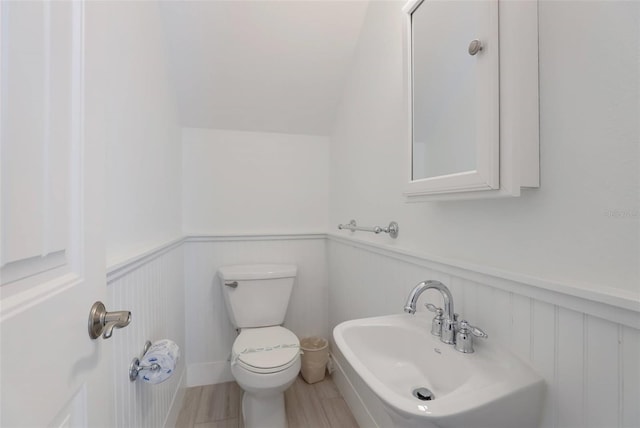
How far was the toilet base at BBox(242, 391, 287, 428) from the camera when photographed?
56.3 inches

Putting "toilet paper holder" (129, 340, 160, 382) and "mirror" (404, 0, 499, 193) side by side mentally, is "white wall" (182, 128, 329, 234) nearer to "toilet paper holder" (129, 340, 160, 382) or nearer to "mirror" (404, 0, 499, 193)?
"toilet paper holder" (129, 340, 160, 382)

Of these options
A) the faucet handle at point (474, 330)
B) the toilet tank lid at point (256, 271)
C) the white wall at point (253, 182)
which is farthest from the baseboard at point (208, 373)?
the faucet handle at point (474, 330)

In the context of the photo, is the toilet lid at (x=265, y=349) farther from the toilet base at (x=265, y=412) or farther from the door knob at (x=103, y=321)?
the door knob at (x=103, y=321)

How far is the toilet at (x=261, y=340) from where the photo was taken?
135 cm

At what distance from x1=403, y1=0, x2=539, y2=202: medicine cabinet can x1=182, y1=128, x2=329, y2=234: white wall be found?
3.95 ft

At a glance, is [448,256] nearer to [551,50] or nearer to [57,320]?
[551,50]

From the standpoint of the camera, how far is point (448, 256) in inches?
37.7

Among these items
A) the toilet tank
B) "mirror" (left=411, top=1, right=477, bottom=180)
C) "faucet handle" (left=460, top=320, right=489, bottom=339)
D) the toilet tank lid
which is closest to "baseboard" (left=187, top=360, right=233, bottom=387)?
the toilet tank

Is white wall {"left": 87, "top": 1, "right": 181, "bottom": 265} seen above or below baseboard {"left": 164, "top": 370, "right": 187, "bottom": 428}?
above

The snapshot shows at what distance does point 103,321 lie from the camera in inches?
20.8

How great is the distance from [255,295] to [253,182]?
2.58ft

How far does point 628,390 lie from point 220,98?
2.06 meters

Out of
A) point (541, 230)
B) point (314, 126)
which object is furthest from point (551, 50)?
point (314, 126)

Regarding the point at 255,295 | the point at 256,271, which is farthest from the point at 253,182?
the point at 255,295
